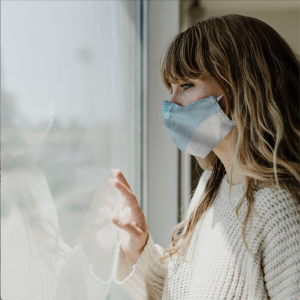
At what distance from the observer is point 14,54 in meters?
0.39

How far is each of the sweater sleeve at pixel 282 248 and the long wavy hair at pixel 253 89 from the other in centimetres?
4

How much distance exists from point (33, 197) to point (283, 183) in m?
0.50

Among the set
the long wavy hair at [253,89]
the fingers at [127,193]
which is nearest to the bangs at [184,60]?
the long wavy hair at [253,89]

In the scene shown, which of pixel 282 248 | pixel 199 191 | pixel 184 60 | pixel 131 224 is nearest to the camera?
pixel 282 248

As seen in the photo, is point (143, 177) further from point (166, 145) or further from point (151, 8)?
point (151, 8)

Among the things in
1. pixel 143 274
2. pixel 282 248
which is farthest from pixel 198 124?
pixel 143 274

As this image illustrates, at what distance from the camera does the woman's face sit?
626 millimetres

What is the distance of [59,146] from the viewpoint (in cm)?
53

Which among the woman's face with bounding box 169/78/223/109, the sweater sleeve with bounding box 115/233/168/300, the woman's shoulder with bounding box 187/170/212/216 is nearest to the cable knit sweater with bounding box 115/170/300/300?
the sweater sleeve with bounding box 115/233/168/300

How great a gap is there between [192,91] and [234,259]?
1.36 feet

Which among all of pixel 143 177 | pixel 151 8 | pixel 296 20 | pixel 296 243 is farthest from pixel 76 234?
pixel 296 20

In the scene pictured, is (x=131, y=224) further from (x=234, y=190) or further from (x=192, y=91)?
(x=192, y=91)

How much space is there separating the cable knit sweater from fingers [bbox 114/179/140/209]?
0.13 meters

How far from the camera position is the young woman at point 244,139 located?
0.53m
